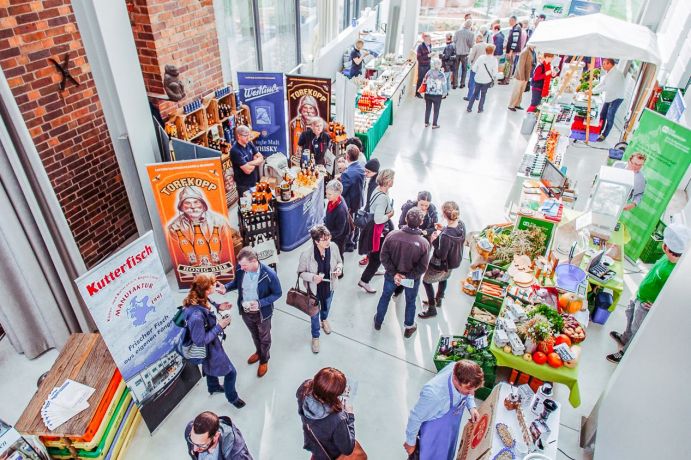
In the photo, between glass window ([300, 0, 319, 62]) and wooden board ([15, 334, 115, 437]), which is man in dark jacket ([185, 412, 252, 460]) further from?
glass window ([300, 0, 319, 62])

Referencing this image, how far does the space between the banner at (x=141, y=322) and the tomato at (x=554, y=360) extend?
3.27 meters

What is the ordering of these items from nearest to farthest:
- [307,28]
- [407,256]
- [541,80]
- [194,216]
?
[407,256]
[194,216]
[541,80]
[307,28]

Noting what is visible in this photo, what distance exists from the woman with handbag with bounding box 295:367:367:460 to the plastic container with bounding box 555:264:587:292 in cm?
309

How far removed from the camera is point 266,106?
292 inches

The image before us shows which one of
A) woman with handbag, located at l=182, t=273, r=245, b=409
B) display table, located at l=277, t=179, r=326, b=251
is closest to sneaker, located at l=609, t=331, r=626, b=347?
display table, located at l=277, t=179, r=326, b=251

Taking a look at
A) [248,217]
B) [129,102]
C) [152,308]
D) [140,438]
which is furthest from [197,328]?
[129,102]

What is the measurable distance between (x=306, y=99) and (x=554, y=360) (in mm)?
5483

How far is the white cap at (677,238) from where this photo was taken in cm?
427

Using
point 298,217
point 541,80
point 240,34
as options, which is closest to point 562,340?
point 298,217

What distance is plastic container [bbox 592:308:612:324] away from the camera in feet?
17.8

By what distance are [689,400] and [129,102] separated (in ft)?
18.1

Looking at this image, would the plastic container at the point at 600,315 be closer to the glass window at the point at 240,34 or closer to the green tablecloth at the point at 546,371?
the green tablecloth at the point at 546,371

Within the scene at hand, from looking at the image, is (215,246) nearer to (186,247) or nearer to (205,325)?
(186,247)

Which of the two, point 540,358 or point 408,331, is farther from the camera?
point 408,331
